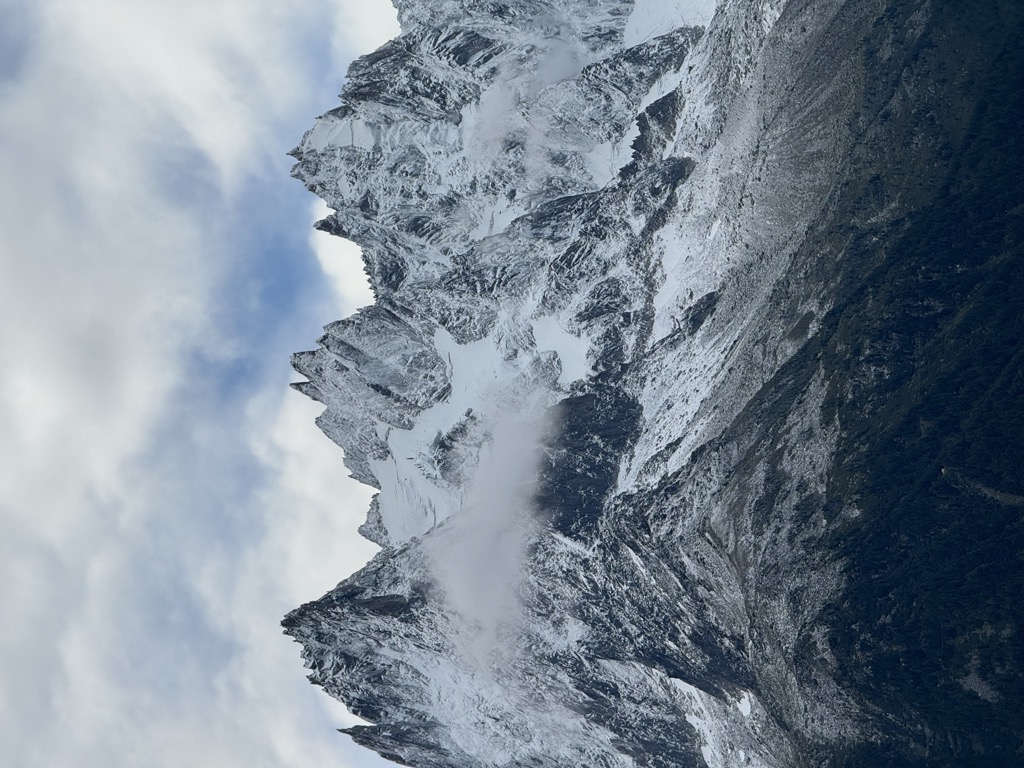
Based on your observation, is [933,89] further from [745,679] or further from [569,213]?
[745,679]

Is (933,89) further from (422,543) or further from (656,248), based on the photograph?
(422,543)

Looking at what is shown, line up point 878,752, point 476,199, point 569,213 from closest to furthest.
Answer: point 878,752, point 569,213, point 476,199

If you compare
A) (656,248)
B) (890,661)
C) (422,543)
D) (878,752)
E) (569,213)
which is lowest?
(878,752)

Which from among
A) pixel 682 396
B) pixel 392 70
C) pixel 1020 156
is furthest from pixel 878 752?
pixel 392 70

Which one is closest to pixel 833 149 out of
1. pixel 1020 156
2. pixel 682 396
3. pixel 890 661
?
pixel 1020 156

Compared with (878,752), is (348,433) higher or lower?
higher

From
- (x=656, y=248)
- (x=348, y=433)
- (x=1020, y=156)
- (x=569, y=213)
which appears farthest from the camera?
(x=348, y=433)

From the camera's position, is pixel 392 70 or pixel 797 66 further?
pixel 392 70
